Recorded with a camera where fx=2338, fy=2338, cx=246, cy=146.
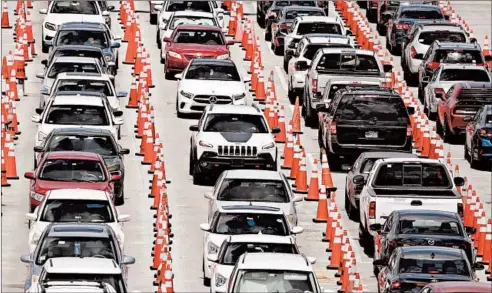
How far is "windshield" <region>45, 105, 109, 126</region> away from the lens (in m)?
47.1

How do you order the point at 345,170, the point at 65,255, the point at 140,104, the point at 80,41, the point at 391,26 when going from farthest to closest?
the point at 391,26 → the point at 80,41 → the point at 140,104 → the point at 345,170 → the point at 65,255

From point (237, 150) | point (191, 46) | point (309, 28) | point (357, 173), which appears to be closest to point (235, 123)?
point (237, 150)

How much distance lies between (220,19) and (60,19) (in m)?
5.71

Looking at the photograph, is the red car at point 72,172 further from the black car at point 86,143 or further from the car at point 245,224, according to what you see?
the car at point 245,224

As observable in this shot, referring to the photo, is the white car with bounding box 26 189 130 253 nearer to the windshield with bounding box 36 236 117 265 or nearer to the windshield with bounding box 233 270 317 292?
the windshield with bounding box 36 236 117 265

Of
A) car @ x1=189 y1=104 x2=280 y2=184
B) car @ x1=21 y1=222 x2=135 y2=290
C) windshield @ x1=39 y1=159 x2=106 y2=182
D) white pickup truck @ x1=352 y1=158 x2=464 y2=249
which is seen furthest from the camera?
car @ x1=189 y1=104 x2=280 y2=184

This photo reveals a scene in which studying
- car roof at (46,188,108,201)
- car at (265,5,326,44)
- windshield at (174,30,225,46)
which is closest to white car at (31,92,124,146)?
car roof at (46,188,108,201)

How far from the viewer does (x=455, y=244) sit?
36.1 metres

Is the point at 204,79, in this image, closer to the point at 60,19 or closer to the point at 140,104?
the point at 140,104

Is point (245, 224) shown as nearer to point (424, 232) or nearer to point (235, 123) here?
point (424, 232)

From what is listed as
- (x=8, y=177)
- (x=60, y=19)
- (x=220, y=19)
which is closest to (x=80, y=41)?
(x=60, y=19)

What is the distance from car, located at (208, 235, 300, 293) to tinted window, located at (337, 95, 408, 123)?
11.4 meters

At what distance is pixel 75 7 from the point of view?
6469cm

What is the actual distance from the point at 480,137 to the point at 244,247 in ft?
44.1
